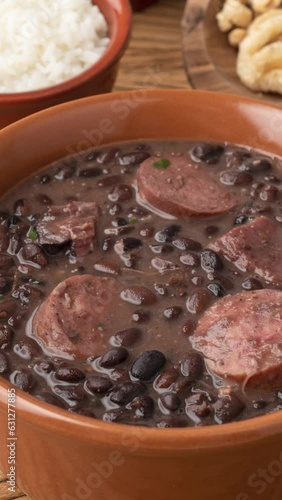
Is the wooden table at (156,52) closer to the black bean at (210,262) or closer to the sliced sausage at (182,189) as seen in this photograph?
the sliced sausage at (182,189)

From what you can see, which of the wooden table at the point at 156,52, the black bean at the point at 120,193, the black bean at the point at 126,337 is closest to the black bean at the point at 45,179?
the black bean at the point at 120,193

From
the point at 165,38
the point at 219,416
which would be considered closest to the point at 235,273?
the point at 219,416

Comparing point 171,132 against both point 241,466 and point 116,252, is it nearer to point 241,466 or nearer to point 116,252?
point 116,252

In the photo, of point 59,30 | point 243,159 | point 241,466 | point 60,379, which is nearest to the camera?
point 241,466

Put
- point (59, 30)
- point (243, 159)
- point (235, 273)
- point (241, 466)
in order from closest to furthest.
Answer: point (241, 466) → point (235, 273) → point (243, 159) → point (59, 30)

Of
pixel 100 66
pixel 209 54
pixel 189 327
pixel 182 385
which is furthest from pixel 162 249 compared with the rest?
pixel 209 54

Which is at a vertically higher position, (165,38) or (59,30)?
(59,30)
